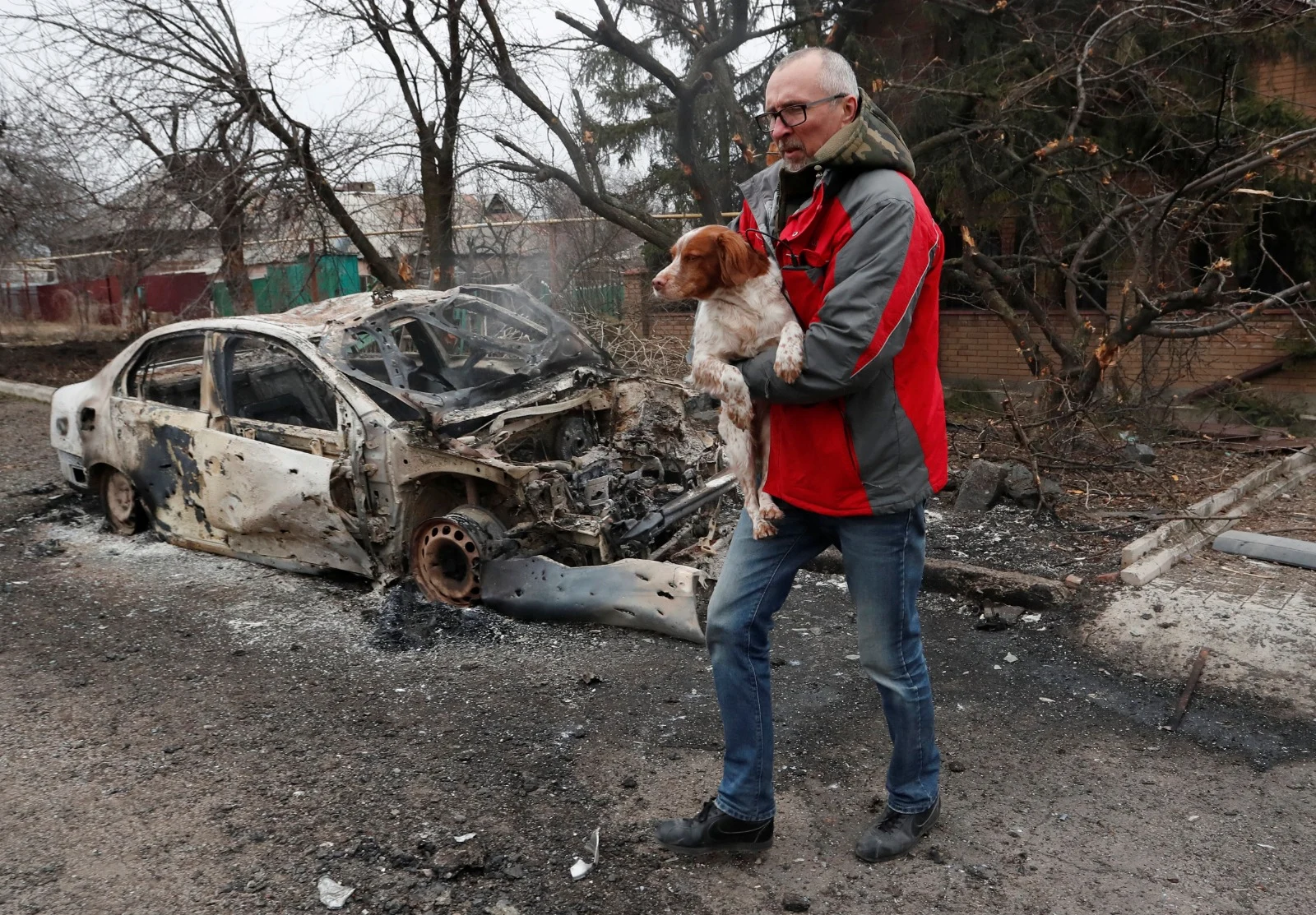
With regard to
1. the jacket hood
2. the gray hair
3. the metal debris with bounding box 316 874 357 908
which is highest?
the gray hair

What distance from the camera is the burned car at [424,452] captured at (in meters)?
4.95

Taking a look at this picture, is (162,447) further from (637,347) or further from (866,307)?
(637,347)

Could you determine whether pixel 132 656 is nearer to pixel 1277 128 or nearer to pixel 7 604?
pixel 7 604

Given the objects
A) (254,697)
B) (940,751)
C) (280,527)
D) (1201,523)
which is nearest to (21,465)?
(280,527)

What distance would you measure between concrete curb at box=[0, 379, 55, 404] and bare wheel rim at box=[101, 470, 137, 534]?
310 inches

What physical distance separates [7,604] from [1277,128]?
437 inches

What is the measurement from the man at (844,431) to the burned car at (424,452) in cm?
179

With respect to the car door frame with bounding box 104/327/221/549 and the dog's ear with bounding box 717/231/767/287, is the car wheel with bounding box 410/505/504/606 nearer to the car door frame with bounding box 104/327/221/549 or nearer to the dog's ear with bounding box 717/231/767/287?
the car door frame with bounding box 104/327/221/549

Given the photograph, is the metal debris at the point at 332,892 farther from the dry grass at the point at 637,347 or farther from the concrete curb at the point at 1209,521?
the dry grass at the point at 637,347

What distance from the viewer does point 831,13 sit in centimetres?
1098

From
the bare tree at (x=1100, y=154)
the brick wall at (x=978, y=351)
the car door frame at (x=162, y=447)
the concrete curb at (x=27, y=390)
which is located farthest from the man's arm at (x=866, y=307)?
the concrete curb at (x=27, y=390)

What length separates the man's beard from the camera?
256cm

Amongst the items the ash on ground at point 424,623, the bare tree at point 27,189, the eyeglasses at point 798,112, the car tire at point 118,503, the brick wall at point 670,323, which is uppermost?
the bare tree at point 27,189

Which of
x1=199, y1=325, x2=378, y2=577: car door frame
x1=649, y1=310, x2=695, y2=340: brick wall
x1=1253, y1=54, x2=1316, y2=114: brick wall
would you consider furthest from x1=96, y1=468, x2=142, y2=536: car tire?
x1=1253, y1=54, x2=1316, y2=114: brick wall
